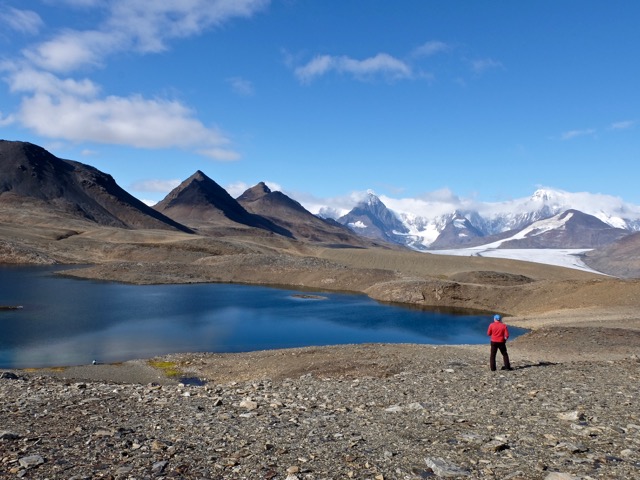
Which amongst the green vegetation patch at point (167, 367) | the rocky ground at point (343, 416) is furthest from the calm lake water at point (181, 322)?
the rocky ground at point (343, 416)

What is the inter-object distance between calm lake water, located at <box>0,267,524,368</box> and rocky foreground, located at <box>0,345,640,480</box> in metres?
16.1

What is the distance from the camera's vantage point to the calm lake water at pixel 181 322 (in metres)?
33.4

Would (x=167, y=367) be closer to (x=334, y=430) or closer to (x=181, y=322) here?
(x=334, y=430)

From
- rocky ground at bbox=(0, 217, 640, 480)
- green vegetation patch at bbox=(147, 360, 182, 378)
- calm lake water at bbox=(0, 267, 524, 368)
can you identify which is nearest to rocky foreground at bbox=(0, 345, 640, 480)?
rocky ground at bbox=(0, 217, 640, 480)

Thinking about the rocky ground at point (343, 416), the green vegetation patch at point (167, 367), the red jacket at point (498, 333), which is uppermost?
the red jacket at point (498, 333)

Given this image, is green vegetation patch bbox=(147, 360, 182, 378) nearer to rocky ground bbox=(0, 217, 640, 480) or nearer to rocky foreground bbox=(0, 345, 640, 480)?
rocky ground bbox=(0, 217, 640, 480)

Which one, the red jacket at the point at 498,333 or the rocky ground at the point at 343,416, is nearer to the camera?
the rocky ground at the point at 343,416

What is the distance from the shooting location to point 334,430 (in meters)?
11.4

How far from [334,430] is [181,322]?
3540cm

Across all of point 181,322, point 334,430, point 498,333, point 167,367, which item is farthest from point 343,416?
point 181,322

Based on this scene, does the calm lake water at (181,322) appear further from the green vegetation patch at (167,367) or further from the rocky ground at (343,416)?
the rocky ground at (343,416)

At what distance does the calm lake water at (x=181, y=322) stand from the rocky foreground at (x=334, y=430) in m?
16.1

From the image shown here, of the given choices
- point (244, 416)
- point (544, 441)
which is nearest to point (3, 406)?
point (244, 416)

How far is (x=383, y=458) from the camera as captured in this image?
31.2ft
